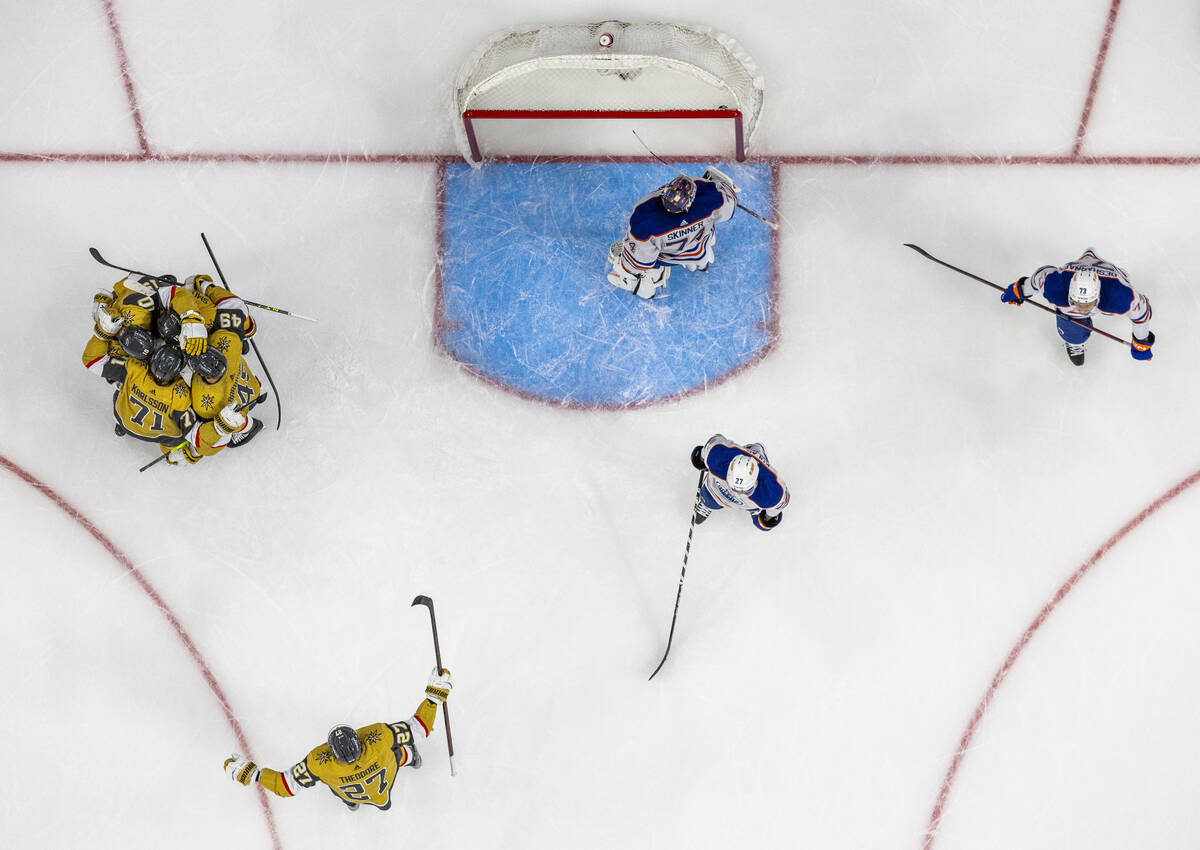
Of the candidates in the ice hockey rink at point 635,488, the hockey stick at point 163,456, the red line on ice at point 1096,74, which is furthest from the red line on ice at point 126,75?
the red line on ice at point 1096,74

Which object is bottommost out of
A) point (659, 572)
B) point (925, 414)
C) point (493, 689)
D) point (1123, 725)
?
point (1123, 725)

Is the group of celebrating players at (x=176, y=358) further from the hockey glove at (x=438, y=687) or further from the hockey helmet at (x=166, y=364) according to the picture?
the hockey glove at (x=438, y=687)

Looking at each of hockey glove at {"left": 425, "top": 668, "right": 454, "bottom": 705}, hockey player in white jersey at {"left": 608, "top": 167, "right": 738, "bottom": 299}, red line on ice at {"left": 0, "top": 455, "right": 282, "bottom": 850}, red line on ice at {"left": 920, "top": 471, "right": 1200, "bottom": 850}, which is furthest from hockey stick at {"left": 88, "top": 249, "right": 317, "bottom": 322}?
red line on ice at {"left": 920, "top": 471, "right": 1200, "bottom": 850}

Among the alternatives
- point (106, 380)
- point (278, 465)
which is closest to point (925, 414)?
point (278, 465)

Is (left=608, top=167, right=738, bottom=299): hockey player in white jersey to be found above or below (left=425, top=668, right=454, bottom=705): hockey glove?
above

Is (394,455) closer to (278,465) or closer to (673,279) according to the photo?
(278,465)

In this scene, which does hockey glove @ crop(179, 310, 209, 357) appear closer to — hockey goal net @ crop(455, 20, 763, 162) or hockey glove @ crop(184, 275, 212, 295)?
hockey glove @ crop(184, 275, 212, 295)
